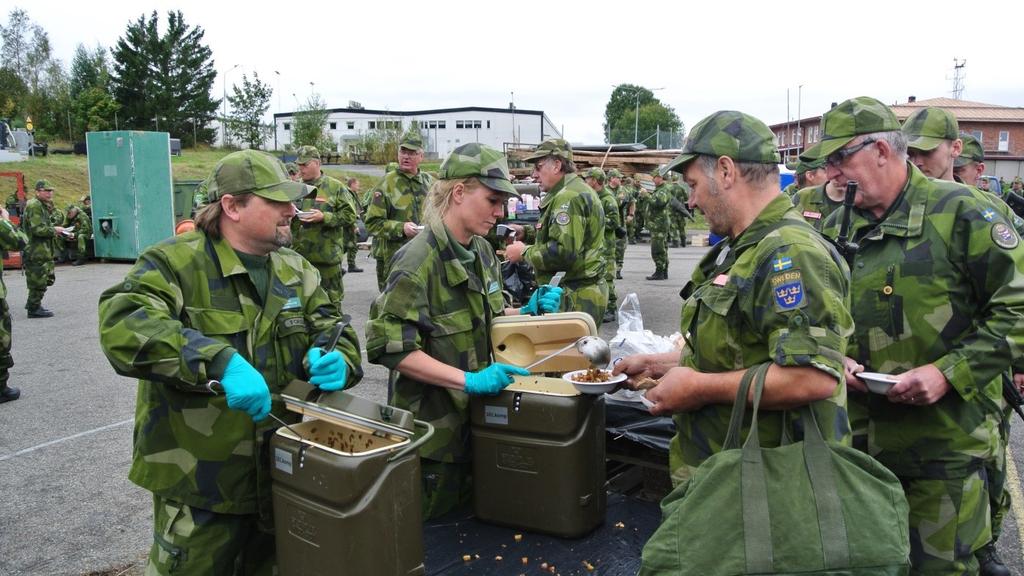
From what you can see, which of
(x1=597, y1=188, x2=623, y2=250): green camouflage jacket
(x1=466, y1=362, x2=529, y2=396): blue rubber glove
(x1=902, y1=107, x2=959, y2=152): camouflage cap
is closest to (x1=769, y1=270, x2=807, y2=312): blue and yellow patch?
(x1=466, y1=362, x2=529, y2=396): blue rubber glove

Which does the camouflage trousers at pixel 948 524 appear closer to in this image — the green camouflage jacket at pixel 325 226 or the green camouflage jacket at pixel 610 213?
the green camouflage jacket at pixel 325 226

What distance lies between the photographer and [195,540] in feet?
8.32

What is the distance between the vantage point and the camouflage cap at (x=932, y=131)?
12.0 ft

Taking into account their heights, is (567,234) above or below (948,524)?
above

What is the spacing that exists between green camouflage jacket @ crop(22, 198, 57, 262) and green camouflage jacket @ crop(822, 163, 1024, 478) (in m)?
11.7

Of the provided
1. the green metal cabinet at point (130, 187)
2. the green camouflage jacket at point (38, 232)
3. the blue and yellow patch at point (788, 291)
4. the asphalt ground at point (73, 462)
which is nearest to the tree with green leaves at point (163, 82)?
the green metal cabinet at point (130, 187)

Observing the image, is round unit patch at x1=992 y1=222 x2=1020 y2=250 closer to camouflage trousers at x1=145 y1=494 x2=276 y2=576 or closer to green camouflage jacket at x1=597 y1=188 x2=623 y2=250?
camouflage trousers at x1=145 y1=494 x2=276 y2=576

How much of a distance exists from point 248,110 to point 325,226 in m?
42.1

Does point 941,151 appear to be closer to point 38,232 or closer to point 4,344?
point 4,344

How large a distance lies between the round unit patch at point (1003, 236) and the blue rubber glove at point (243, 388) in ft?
8.48

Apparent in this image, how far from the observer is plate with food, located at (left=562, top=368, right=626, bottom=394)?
2.81 metres

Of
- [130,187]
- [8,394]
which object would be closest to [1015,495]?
[8,394]

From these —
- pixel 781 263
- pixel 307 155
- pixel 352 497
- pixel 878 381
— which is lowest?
pixel 352 497

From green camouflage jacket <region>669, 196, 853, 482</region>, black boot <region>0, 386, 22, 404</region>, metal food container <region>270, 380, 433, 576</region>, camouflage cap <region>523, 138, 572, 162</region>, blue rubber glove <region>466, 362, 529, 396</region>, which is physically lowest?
black boot <region>0, 386, 22, 404</region>
